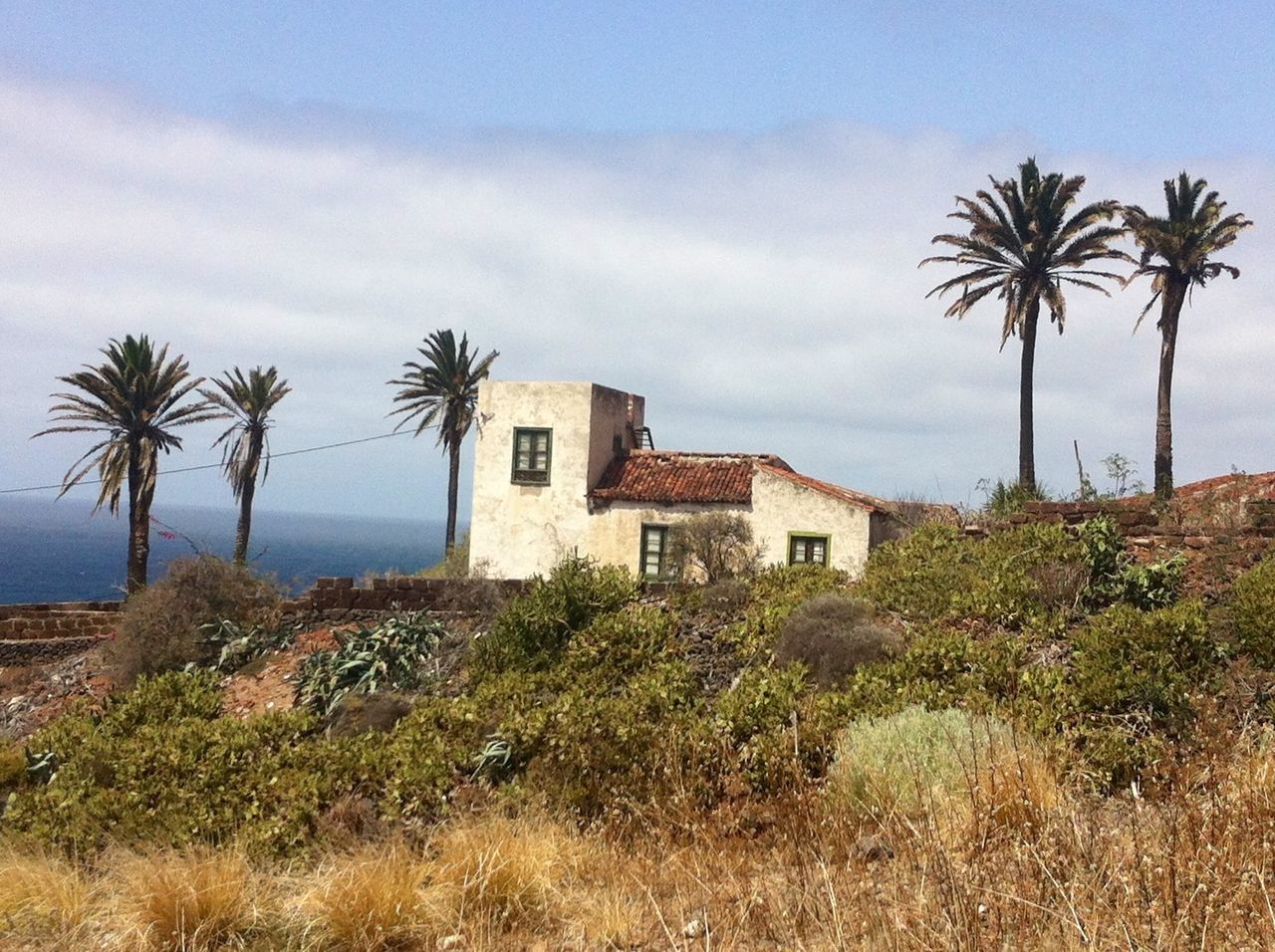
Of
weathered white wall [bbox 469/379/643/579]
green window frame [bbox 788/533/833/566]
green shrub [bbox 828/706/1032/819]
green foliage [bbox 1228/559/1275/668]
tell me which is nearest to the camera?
green shrub [bbox 828/706/1032/819]

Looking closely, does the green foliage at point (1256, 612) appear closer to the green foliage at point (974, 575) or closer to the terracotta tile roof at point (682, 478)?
the green foliage at point (974, 575)

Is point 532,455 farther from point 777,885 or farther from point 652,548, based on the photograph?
point 777,885

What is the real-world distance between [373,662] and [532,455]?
1587cm

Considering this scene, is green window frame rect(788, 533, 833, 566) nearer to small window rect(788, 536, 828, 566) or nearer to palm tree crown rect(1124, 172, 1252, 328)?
small window rect(788, 536, 828, 566)

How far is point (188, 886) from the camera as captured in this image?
5891mm

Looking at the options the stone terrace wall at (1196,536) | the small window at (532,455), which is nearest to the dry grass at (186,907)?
the stone terrace wall at (1196,536)

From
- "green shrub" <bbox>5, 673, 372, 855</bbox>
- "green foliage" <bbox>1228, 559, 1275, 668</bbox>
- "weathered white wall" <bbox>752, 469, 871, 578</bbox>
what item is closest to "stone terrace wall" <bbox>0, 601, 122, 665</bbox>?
"green shrub" <bbox>5, 673, 372, 855</bbox>

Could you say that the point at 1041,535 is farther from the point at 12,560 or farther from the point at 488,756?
the point at 12,560

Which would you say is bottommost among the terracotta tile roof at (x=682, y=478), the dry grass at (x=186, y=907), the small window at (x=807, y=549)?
the dry grass at (x=186, y=907)

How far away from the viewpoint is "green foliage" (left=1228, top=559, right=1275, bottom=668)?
9867 mm

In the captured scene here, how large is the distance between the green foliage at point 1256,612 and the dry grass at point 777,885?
9.27ft

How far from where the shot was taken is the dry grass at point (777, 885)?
4.17 metres

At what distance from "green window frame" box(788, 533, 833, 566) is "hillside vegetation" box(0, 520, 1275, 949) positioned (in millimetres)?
10886

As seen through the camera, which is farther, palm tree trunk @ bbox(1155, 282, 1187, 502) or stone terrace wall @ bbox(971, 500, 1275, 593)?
palm tree trunk @ bbox(1155, 282, 1187, 502)
